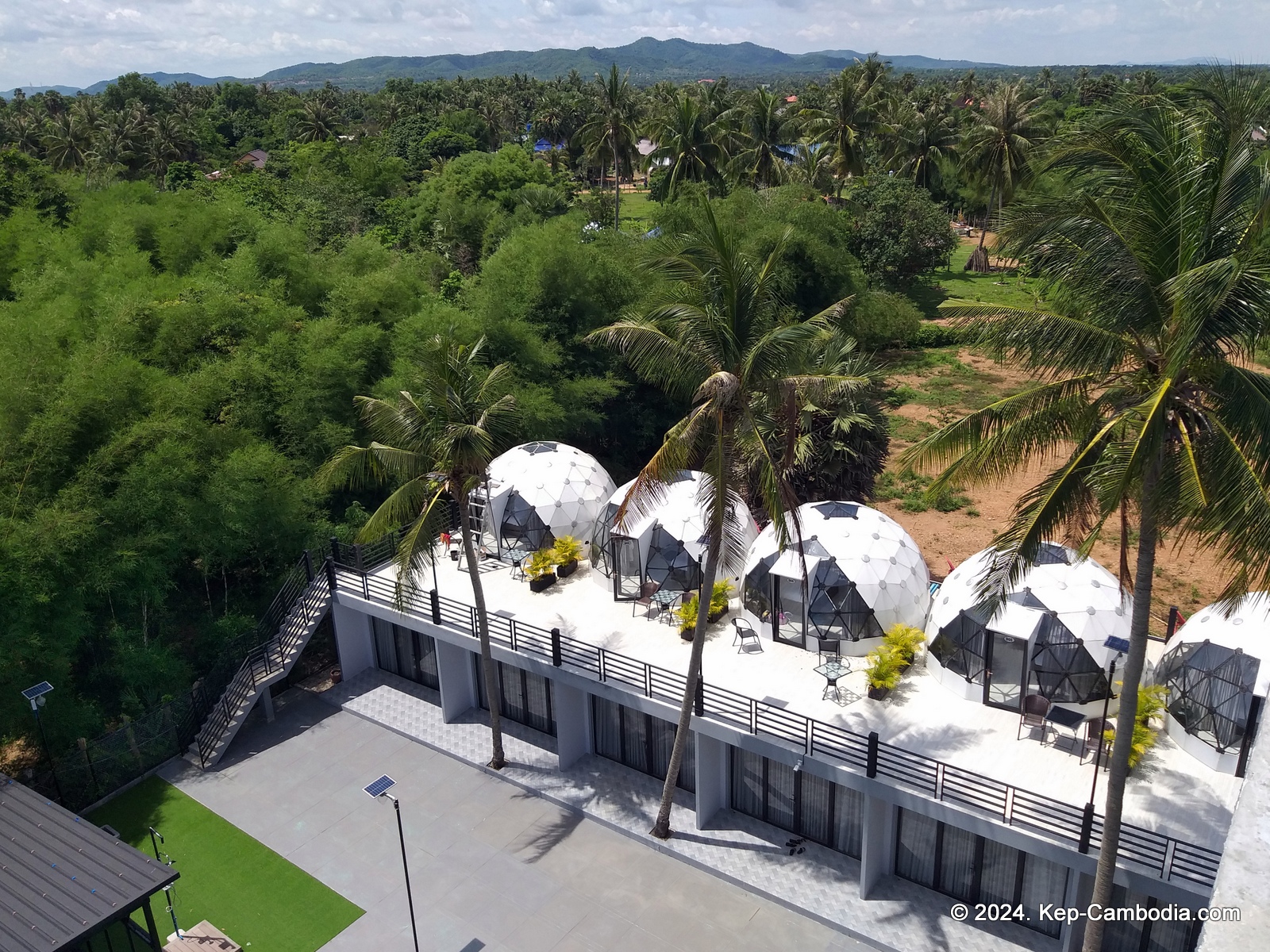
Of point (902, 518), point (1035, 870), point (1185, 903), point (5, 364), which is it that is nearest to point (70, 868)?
point (5, 364)

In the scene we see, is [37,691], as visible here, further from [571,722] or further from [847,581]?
[847,581]

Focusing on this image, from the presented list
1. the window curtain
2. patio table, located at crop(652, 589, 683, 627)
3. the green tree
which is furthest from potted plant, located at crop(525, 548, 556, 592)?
the green tree

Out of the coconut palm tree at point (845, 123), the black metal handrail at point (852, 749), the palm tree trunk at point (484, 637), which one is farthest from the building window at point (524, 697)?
the coconut palm tree at point (845, 123)

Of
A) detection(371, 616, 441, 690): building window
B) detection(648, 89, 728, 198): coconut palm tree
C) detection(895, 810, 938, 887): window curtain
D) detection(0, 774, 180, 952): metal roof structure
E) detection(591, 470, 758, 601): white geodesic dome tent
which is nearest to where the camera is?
detection(0, 774, 180, 952): metal roof structure

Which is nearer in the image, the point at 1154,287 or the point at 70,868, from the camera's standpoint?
the point at 1154,287

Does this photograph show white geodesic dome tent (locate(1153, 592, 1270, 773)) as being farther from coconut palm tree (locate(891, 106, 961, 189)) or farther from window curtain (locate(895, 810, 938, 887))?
coconut palm tree (locate(891, 106, 961, 189))

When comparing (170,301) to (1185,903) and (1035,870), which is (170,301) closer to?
(1035,870)
